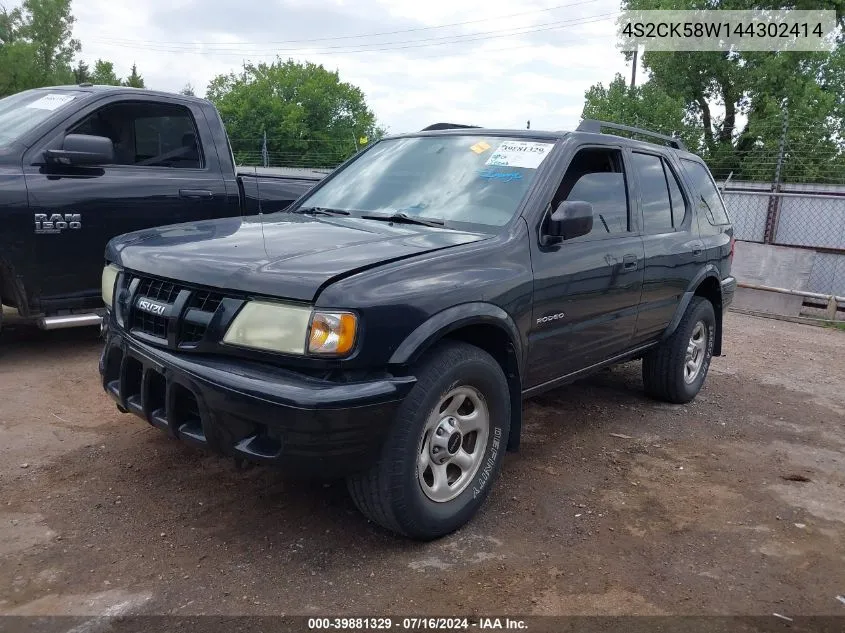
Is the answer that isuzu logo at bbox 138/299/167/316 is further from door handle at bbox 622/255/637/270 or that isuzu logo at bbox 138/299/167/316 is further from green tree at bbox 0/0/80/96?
green tree at bbox 0/0/80/96

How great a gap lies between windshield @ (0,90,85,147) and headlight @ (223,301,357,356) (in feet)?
11.2

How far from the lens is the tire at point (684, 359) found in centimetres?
517

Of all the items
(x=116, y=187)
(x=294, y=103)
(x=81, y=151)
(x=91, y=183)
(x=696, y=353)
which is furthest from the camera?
(x=294, y=103)

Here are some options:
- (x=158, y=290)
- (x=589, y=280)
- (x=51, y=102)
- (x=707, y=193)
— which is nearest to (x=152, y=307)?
(x=158, y=290)

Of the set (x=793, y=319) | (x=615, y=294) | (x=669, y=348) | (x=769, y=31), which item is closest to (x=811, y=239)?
(x=793, y=319)

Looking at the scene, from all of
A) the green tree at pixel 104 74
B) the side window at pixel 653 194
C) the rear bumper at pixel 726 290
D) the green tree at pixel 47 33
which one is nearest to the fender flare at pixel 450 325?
the side window at pixel 653 194

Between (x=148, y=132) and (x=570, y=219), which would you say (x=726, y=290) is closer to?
(x=570, y=219)

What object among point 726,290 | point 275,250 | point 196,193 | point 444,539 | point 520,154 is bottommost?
point 444,539

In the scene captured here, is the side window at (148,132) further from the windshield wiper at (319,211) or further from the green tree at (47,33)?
the green tree at (47,33)

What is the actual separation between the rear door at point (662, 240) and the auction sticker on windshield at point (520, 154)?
3.02 feet

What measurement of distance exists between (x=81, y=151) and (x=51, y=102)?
32.0 inches

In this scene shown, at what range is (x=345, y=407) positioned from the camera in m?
2.61

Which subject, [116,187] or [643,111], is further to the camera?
[643,111]

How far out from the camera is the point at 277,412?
2.59 m
